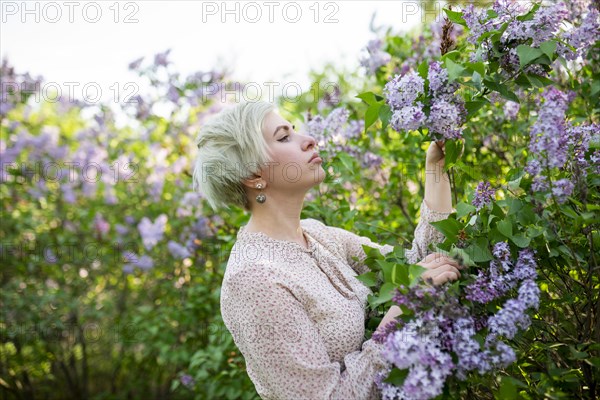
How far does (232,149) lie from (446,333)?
905 millimetres

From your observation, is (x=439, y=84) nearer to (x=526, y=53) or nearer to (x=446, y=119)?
(x=446, y=119)

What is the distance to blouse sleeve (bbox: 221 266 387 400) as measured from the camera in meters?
1.51

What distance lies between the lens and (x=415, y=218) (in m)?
2.59

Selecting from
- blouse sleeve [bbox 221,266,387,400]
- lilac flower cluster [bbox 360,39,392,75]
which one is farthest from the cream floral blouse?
lilac flower cluster [bbox 360,39,392,75]

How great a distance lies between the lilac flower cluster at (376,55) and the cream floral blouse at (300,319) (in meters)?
0.98

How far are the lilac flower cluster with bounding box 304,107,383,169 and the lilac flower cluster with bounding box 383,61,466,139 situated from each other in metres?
0.81

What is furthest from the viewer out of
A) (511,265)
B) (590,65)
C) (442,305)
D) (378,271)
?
(590,65)

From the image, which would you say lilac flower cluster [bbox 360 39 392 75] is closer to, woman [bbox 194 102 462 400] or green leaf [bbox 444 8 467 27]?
woman [bbox 194 102 462 400]

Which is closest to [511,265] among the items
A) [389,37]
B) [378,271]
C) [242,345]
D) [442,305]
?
[442,305]

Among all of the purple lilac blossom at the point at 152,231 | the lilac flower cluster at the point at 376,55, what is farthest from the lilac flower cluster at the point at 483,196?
the purple lilac blossom at the point at 152,231

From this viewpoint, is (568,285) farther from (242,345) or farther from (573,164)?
(242,345)

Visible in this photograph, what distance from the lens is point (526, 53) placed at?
4.41 feet

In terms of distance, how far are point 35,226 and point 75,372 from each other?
1.07 metres

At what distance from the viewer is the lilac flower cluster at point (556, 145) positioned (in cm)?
122
